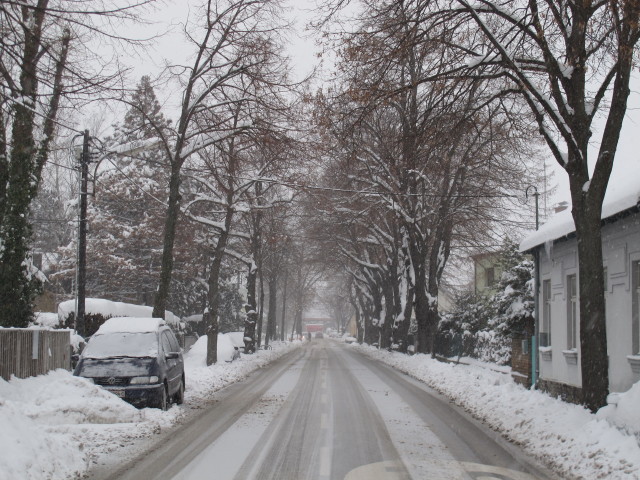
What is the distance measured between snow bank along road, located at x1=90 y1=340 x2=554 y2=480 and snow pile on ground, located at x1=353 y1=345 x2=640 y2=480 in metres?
0.35

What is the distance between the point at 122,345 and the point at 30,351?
5.83ft

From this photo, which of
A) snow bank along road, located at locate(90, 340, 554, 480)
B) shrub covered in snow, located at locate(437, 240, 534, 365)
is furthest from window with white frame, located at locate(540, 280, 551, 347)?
shrub covered in snow, located at locate(437, 240, 534, 365)

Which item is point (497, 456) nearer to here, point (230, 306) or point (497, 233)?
point (497, 233)

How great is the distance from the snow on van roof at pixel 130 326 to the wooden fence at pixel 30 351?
108 cm

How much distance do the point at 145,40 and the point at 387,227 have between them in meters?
28.2

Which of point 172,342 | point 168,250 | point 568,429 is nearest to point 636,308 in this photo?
point 568,429

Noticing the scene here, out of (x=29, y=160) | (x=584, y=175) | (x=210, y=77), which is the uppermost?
(x=210, y=77)

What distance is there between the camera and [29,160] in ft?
54.3

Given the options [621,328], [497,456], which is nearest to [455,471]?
[497,456]

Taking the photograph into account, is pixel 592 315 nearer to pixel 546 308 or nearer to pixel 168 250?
pixel 546 308

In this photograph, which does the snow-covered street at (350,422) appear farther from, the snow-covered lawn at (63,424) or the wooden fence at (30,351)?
the wooden fence at (30,351)

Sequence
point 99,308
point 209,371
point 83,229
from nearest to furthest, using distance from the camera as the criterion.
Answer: point 83,229, point 209,371, point 99,308

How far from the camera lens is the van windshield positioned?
13.8 meters

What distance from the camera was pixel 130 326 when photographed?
1484cm
